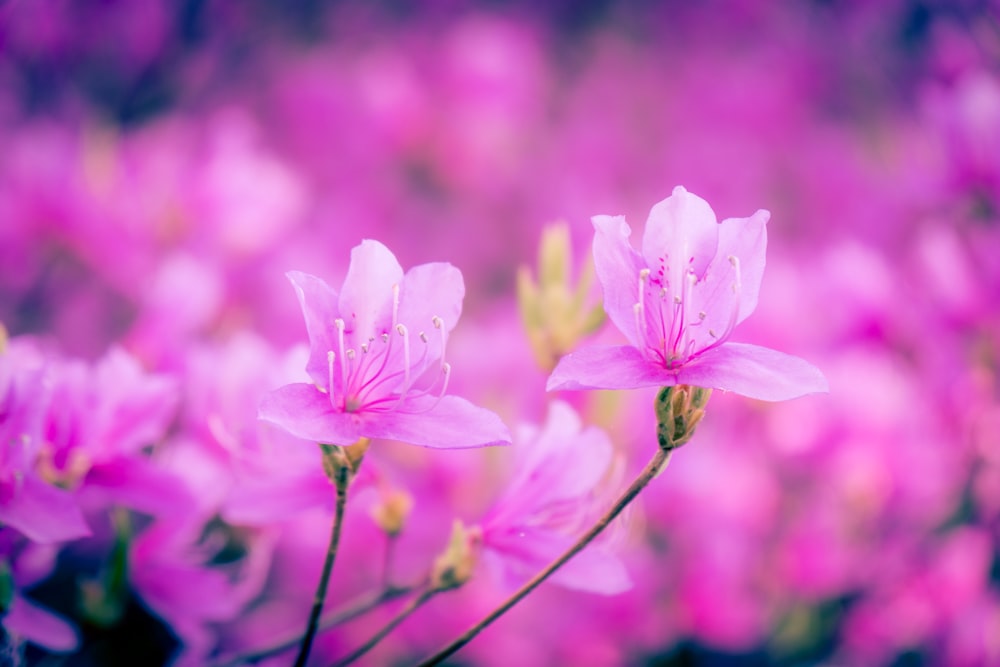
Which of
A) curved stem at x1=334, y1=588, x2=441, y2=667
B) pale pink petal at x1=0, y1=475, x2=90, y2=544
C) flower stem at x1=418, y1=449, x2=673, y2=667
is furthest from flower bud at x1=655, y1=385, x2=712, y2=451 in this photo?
pale pink petal at x1=0, y1=475, x2=90, y2=544

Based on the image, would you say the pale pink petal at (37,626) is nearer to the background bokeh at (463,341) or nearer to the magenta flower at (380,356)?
the background bokeh at (463,341)

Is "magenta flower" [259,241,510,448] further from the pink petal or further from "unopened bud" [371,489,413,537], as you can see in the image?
"unopened bud" [371,489,413,537]

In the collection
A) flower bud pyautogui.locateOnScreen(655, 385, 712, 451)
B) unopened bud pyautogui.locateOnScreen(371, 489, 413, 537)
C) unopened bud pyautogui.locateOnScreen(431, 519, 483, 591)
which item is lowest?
unopened bud pyautogui.locateOnScreen(431, 519, 483, 591)

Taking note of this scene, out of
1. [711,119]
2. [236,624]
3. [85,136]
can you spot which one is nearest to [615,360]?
[236,624]

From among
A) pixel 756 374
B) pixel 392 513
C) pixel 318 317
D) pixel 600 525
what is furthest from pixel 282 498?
pixel 756 374

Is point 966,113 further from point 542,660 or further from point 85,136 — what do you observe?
point 85,136
